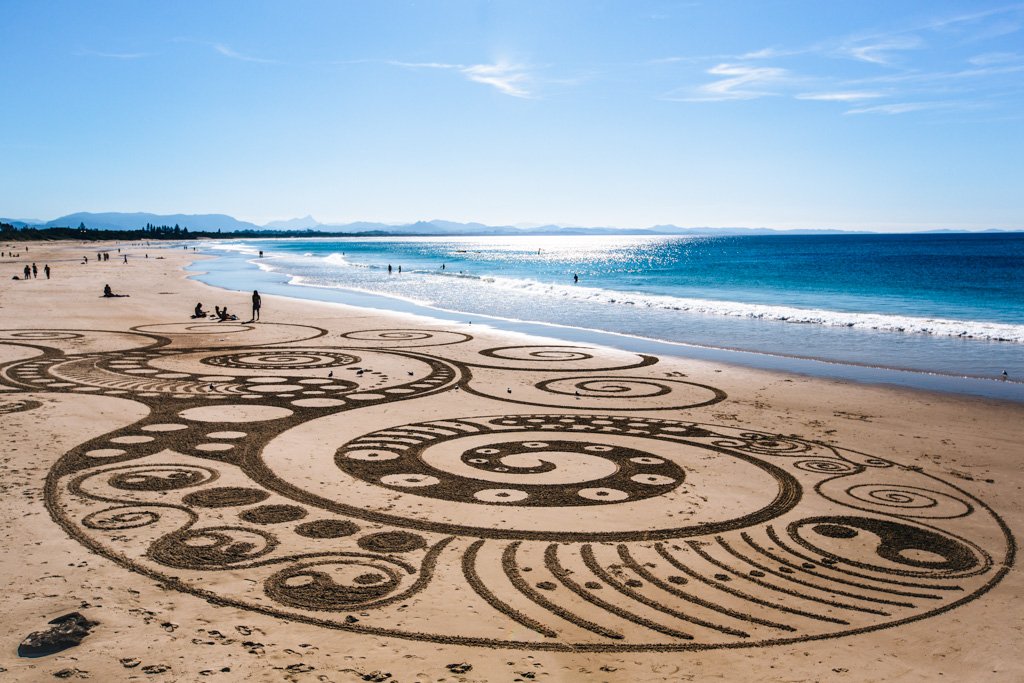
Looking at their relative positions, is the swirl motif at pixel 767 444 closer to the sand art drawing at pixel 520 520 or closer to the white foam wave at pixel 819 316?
the sand art drawing at pixel 520 520

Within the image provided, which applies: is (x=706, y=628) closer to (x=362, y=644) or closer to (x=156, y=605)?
(x=362, y=644)

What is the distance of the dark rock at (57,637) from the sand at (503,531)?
0.10 metres

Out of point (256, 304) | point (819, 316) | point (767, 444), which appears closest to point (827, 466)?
Result: point (767, 444)

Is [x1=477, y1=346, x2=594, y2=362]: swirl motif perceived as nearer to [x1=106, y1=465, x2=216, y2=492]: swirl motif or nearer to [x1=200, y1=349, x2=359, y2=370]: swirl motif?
[x1=200, y1=349, x2=359, y2=370]: swirl motif

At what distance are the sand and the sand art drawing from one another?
43 mm

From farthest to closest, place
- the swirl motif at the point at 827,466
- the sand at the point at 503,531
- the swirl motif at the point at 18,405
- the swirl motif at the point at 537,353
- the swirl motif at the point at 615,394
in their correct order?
the swirl motif at the point at 537,353, the swirl motif at the point at 615,394, the swirl motif at the point at 18,405, the swirl motif at the point at 827,466, the sand at the point at 503,531

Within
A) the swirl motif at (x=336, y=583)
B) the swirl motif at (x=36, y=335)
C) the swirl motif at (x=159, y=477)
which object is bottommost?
the swirl motif at (x=336, y=583)

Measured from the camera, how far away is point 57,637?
6168 millimetres

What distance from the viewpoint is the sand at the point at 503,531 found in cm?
629

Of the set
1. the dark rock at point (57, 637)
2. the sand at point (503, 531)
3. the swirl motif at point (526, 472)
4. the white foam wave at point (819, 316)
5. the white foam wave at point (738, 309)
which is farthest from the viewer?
the white foam wave at point (738, 309)

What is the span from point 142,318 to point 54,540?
84.6ft

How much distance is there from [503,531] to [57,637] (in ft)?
15.6

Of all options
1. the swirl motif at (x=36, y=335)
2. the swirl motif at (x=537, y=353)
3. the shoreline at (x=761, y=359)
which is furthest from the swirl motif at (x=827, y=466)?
the swirl motif at (x=36, y=335)

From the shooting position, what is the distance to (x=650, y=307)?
1817 inches
